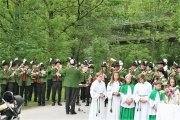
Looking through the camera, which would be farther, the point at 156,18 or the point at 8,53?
the point at 156,18

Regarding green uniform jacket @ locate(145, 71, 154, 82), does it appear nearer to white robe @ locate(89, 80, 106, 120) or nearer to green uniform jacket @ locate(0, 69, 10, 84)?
white robe @ locate(89, 80, 106, 120)

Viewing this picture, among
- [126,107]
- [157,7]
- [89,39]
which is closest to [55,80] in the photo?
[126,107]

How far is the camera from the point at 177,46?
1417 inches

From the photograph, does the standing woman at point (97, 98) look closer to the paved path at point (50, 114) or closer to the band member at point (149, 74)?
the paved path at point (50, 114)

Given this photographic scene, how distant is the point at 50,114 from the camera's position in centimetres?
1337

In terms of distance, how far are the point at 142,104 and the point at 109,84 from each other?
1.29m

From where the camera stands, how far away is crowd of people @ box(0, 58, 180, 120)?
10594 mm

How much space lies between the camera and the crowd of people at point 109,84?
1059cm

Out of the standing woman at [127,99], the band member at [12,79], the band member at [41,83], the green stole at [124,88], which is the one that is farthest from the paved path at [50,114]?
the green stole at [124,88]

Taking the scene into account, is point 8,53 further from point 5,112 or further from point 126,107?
point 5,112

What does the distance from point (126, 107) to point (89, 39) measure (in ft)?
53.7

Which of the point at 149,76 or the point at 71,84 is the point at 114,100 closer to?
the point at 149,76

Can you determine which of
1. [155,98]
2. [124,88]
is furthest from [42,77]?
[155,98]

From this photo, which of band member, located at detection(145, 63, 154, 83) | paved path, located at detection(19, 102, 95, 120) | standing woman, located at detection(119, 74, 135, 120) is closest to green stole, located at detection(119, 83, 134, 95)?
standing woman, located at detection(119, 74, 135, 120)
